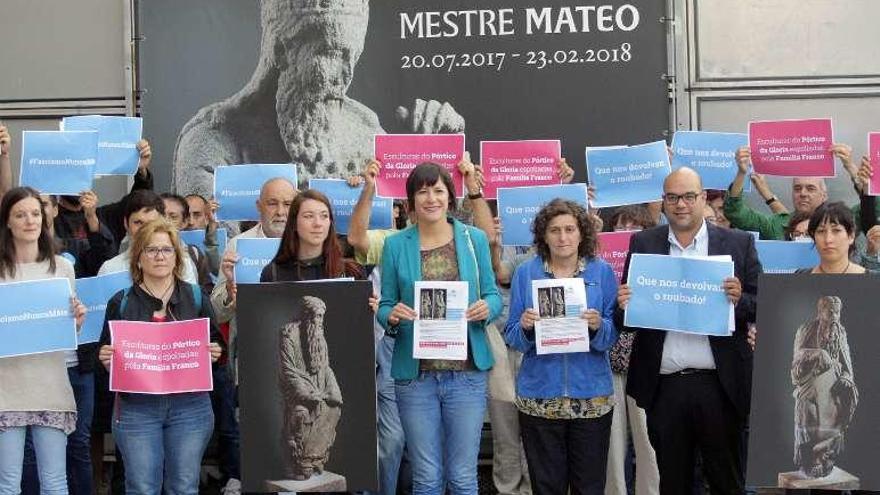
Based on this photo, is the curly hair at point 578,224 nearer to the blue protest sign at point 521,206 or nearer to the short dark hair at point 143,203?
the blue protest sign at point 521,206

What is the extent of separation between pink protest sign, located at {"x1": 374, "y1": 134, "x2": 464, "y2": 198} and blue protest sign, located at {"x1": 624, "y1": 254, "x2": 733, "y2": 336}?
5.62 ft

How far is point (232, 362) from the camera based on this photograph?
23.7 ft

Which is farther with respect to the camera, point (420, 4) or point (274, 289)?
point (420, 4)

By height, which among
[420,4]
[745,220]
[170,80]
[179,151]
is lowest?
[745,220]

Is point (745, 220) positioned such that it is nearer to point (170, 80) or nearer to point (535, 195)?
point (535, 195)

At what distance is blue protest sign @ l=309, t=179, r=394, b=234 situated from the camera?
7.27 m

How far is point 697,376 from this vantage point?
5.68m

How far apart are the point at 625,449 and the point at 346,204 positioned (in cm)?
243

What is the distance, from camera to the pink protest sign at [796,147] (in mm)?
7314

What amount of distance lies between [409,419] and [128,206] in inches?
97.0

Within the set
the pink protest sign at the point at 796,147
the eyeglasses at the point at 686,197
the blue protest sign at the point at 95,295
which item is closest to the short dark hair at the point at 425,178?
the eyeglasses at the point at 686,197

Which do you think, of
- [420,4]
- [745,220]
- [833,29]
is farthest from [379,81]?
[833,29]

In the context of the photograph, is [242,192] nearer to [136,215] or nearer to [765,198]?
[136,215]

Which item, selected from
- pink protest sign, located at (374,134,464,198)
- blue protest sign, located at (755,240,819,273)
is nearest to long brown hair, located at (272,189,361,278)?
pink protest sign, located at (374,134,464,198)
